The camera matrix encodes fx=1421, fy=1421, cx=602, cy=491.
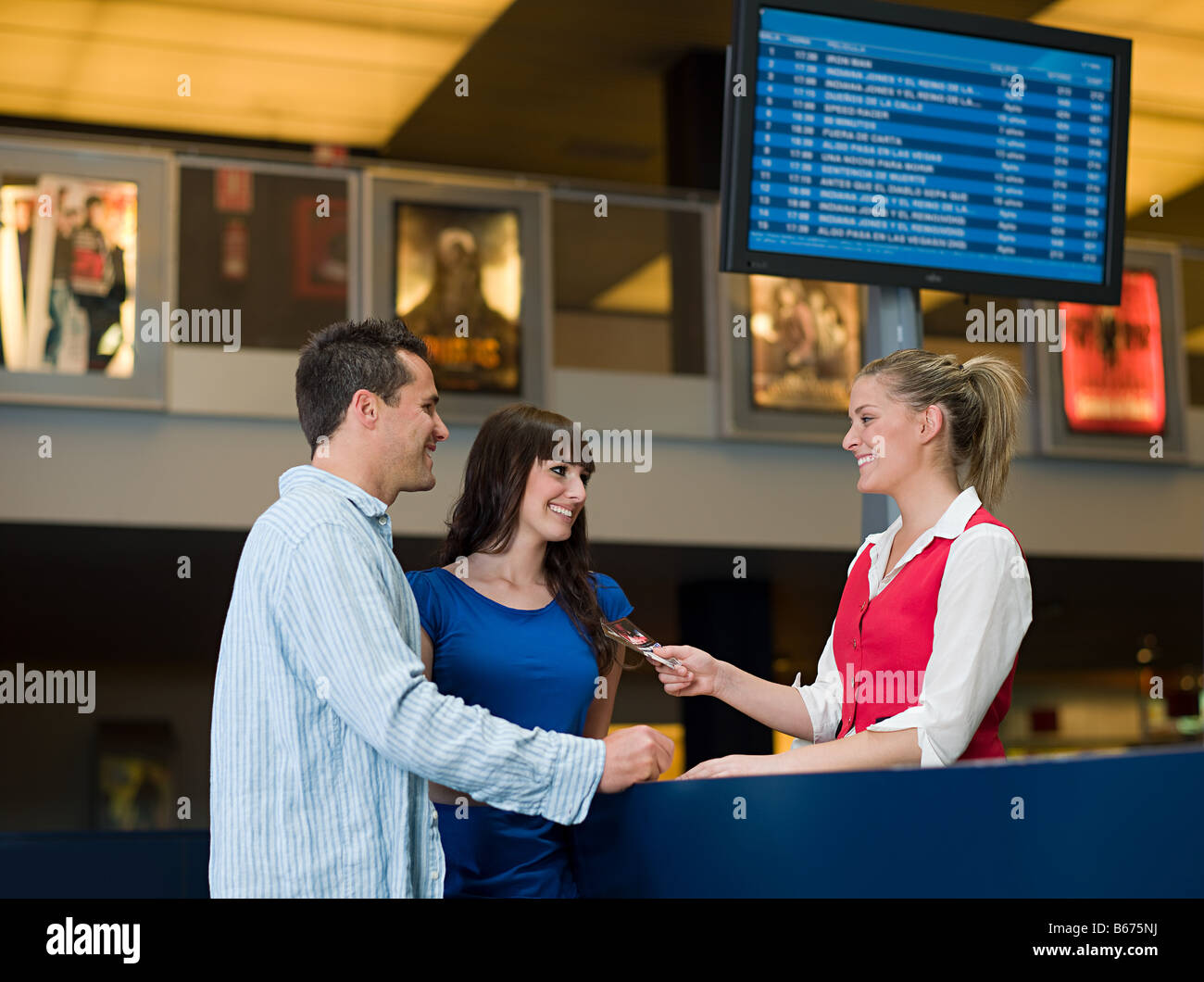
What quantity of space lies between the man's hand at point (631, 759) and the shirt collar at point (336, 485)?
0.47 metres

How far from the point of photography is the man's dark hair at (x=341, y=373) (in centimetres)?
216

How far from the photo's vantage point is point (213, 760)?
1.90m

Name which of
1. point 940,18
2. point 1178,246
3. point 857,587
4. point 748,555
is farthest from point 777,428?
point 857,587

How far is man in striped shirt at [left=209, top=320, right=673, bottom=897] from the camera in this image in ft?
5.94

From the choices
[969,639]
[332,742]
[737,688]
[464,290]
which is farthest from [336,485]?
[464,290]

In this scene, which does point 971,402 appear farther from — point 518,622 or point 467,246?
point 467,246

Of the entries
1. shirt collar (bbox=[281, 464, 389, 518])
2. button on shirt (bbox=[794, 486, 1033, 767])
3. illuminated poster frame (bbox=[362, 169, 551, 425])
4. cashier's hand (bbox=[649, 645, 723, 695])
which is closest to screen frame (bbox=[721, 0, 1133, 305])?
cashier's hand (bbox=[649, 645, 723, 695])

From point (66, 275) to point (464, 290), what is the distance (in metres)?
1.95

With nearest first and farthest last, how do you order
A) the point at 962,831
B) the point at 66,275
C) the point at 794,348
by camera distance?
the point at 962,831
the point at 66,275
the point at 794,348

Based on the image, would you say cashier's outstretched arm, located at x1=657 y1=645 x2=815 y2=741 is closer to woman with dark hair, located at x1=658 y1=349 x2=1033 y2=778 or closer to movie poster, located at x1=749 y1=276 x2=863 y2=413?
woman with dark hair, located at x1=658 y1=349 x2=1033 y2=778

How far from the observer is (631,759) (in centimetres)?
196

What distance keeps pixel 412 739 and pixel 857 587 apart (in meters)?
0.90

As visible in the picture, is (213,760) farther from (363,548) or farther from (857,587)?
(857,587)

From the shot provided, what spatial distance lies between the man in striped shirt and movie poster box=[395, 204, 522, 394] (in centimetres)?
540
